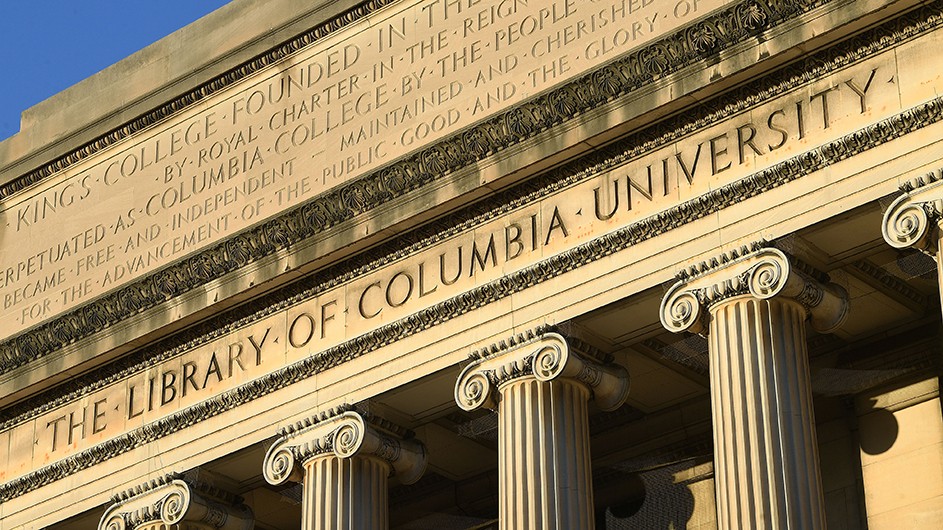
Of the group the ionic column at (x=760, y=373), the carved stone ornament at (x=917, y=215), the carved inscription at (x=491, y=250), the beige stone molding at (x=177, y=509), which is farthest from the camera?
the beige stone molding at (x=177, y=509)

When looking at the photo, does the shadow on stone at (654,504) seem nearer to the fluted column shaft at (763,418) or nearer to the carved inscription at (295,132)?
the fluted column shaft at (763,418)

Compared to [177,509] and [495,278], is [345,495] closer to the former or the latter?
[177,509]

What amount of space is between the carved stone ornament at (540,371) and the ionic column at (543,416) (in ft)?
0.05

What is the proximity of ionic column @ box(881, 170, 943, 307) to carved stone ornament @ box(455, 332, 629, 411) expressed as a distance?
5.59m

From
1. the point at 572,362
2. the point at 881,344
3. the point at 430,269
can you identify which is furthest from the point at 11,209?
the point at 881,344

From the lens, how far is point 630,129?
33531 mm

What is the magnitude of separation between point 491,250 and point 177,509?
7533 mm

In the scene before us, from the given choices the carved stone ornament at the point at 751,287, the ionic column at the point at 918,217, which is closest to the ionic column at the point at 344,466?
the carved stone ornament at the point at 751,287

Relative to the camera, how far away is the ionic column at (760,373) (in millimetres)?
30188

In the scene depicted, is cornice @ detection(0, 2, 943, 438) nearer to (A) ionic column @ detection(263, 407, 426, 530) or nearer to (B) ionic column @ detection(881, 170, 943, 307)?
(B) ionic column @ detection(881, 170, 943, 307)

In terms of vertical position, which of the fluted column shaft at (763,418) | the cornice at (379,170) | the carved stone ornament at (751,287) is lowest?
the fluted column shaft at (763,418)

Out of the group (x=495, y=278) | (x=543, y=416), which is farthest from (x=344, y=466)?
(x=495, y=278)

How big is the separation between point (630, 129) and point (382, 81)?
673 cm

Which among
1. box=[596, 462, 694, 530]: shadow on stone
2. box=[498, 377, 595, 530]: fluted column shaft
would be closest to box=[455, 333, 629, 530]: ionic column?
box=[498, 377, 595, 530]: fluted column shaft
